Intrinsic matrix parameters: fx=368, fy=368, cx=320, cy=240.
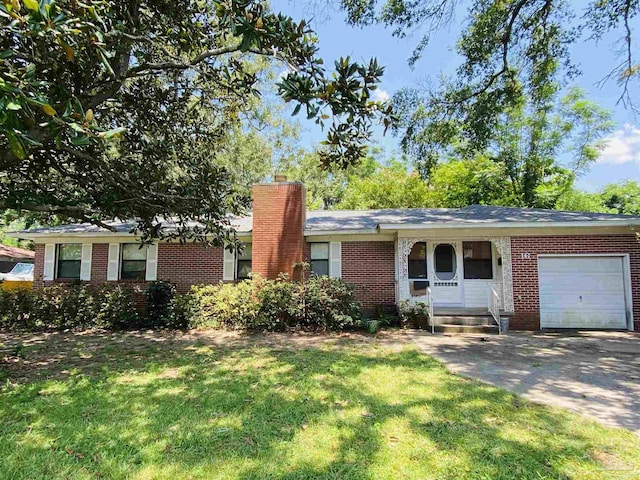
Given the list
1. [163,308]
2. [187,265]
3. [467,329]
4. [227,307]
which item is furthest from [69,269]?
[467,329]

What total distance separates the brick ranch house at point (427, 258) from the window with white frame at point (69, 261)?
35 millimetres

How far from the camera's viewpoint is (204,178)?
8086 mm

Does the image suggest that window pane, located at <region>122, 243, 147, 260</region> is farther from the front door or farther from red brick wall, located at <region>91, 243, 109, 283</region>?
the front door

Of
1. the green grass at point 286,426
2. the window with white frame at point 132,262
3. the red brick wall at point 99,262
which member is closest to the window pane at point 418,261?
the green grass at point 286,426

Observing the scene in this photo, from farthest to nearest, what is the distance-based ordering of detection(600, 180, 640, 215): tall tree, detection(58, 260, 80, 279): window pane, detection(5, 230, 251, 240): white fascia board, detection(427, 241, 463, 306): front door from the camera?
detection(600, 180, 640, 215): tall tree, detection(58, 260, 80, 279): window pane, detection(5, 230, 251, 240): white fascia board, detection(427, 241, 463, 306): front door

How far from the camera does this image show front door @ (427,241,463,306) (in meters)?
11.0

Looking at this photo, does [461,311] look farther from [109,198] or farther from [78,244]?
[78,244]

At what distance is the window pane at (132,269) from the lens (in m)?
12.4

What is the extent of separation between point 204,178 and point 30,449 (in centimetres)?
569

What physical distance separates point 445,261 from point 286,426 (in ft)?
27.6

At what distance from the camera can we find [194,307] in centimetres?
1040

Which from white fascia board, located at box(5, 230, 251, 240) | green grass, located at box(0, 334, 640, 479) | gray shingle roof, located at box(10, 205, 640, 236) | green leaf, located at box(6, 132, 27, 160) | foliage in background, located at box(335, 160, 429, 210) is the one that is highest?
foliage in background, located at box(335, 160, 429, 210)

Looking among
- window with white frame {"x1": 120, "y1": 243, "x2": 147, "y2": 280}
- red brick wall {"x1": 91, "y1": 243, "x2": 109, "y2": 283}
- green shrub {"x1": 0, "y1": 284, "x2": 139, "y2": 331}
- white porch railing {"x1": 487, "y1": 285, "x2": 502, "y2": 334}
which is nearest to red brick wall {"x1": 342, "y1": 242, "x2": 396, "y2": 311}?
white porch railing {"x1": 487, "y1": 285, "x2": 502, "y2": 334}

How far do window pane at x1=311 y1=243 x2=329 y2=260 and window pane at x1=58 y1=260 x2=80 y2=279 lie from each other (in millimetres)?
8101
